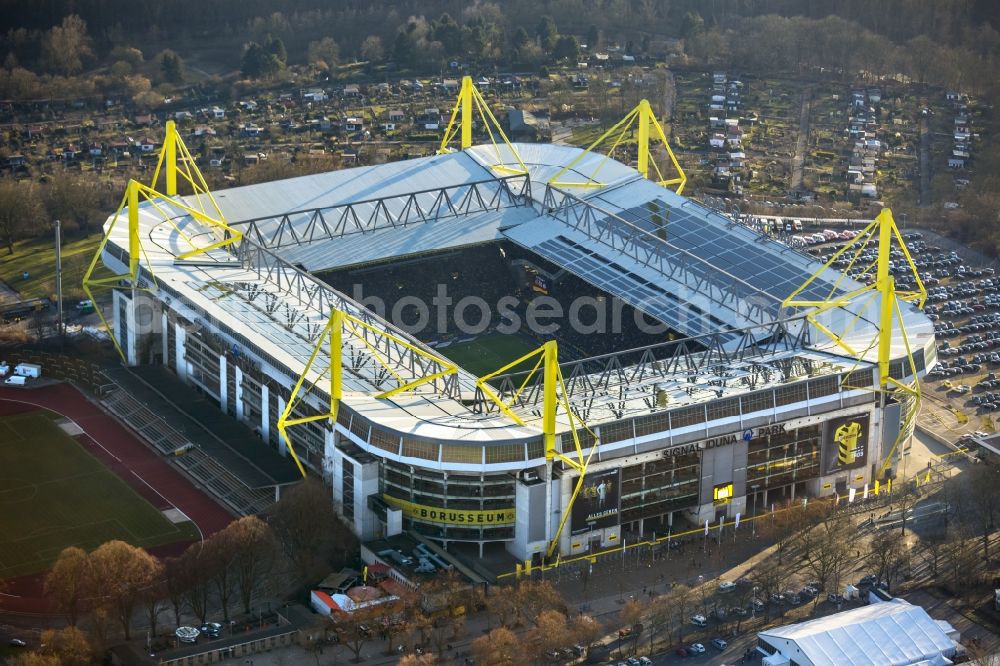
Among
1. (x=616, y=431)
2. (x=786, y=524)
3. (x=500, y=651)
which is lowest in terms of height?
(x=500, y=651)

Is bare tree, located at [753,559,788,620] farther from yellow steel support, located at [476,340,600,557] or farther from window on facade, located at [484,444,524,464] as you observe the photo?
window on facade, located at [484,444,524,464]

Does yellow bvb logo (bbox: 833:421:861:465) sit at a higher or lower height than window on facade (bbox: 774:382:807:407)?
lower

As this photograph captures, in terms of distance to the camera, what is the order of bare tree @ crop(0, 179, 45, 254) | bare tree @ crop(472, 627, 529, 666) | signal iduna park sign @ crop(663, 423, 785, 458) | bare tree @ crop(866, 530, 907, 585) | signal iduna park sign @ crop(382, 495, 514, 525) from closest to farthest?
bare tree @ crop(472, 627, 529, 666) < bare tree @ crop(866, 530, 907, 585) < signal iduna park sign @ crop(382, 495, 514, 525) < signal iduna park sign @ crop(663, 423, 785, 458) < bare tree @ crop(0, 179, 45, 254)

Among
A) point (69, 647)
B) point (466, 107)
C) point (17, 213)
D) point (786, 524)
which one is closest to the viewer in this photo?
point (69, 647)

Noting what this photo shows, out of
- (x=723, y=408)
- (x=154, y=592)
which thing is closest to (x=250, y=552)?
(x=154, y=592)

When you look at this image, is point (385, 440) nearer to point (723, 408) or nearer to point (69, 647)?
point (723, 408)

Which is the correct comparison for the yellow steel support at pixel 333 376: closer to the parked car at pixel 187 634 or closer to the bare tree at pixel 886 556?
the parked car at pixel 187 634

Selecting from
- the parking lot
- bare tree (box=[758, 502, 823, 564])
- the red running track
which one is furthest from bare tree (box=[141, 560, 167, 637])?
the parking lot
